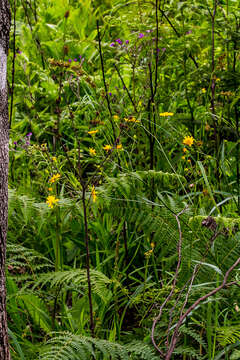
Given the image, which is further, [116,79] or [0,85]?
[116,79]

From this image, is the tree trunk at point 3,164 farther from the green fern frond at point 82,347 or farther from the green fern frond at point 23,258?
the green fern frond at point 23,258

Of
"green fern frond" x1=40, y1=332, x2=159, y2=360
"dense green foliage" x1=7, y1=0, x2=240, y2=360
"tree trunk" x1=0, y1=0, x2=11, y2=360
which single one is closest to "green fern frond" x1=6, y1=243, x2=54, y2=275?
"dense green foliage" x1=7, y1=0, x2=240, y2=360

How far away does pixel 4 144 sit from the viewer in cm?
119

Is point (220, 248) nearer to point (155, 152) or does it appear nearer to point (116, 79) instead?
point (155, 152)

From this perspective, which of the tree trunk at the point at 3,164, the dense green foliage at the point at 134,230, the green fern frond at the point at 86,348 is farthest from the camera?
the dense green foliage at the point at 134,230

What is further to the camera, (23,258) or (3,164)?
(23,258)

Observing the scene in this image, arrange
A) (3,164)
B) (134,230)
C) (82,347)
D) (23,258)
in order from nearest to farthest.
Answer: (3,164), (82,347), (23,258), (134,230)

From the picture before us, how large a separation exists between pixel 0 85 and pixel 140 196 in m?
0.95

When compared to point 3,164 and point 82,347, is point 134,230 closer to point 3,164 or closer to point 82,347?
point 82,347

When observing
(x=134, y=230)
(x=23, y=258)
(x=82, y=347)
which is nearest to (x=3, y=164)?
(x=82, y=347)

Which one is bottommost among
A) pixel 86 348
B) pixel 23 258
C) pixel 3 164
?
pixel 86 348

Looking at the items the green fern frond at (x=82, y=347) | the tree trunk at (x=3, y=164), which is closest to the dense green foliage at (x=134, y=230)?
the green fern frond at (x=82, y=347)

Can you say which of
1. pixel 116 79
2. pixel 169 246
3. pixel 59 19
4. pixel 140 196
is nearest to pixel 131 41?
pixel 116 79

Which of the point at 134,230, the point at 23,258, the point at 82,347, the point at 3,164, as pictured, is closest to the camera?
the point at 3,164
